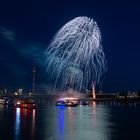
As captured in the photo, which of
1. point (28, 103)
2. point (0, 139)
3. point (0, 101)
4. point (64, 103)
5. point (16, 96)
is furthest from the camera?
point (16, 96)

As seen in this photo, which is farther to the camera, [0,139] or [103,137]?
[103,137]

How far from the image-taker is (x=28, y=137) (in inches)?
1073

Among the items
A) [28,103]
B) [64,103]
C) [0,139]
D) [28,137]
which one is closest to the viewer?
[0,139]

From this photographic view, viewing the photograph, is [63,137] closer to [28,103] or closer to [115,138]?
[115,138]

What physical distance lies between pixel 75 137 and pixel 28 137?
11.9ft

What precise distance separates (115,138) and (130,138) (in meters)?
1.39

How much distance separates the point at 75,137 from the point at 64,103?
4173 inches

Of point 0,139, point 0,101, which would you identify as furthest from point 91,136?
point 0,101

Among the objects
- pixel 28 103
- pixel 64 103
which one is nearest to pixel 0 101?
pixel 64 103

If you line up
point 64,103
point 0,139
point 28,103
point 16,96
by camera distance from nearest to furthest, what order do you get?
point 0,139 < point 28,103 < point 64,103 < point 16,96

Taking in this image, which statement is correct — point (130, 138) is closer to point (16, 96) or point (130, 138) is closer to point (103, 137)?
point (103, 137)

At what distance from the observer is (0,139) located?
84.0ft

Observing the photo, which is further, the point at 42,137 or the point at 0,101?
the point at 0,101

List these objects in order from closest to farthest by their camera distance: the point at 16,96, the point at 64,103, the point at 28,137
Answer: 1. the point at 28,137
2. the point at 64,103
3. the point at 16,96
